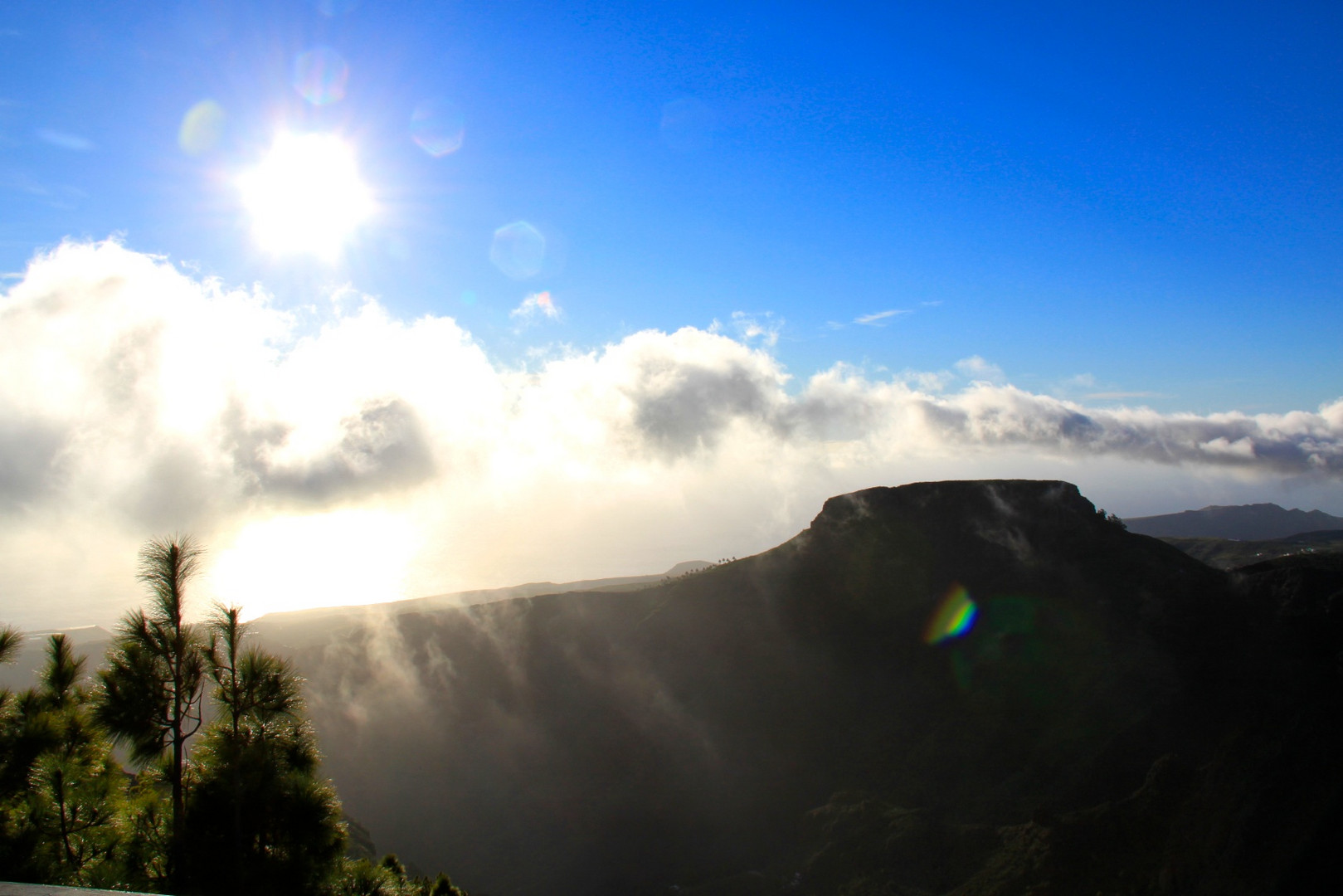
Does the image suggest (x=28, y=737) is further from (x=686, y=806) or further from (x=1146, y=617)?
(x=1146, y=617)

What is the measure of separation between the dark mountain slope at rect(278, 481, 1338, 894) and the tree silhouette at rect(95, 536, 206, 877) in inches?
2274

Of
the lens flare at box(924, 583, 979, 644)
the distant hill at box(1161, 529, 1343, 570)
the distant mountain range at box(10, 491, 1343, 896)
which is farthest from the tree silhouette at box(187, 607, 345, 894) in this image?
the distant hill at box(1161, 529, 1343, 570)

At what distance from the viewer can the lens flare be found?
88.2 meters

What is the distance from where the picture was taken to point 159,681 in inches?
523

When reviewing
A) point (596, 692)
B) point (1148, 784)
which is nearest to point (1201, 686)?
point (1148, 784)

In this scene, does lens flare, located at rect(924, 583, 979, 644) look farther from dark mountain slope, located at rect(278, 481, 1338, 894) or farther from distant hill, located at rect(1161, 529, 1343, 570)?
distant hill, located at rect(1161, 529, 1343, 570)

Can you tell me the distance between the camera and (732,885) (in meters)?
65.7

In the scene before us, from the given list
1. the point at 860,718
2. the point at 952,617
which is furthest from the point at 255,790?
the point at 952,617

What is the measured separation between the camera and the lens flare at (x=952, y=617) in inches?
3472

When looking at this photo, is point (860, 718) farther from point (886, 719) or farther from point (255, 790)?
point (255, 790)

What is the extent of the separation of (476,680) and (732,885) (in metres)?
56.5

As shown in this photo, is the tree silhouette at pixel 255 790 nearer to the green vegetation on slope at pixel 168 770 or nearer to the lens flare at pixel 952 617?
the green vegetation on slope at pixel 168 770

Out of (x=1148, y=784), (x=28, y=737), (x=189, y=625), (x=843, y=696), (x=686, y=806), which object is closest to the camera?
(x=28, y=737)

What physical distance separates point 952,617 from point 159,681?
90373 millimetres
